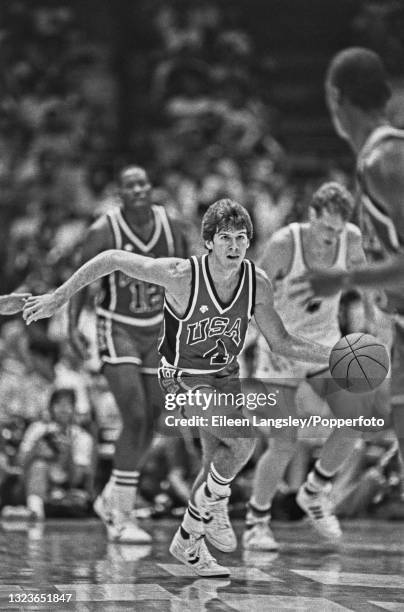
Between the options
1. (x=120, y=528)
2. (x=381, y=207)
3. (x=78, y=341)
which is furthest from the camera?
(x=78, y=341)

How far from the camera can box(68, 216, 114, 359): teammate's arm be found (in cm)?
770

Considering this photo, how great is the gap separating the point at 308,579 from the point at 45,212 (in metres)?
6.94

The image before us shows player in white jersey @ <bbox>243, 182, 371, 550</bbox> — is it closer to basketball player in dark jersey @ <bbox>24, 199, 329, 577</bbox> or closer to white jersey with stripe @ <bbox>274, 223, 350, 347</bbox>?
Answer: white jersey with stripe @ <bbox>274, 223, 350, 347</bbox>

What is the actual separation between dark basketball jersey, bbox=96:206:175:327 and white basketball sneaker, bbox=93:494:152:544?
1.10 metres

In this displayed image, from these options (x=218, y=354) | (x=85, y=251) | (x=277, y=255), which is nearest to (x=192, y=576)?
(x=218, y=354)

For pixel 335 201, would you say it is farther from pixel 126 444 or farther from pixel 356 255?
pixel 126 444

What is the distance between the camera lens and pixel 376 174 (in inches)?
206

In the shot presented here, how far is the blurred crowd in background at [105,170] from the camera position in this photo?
9148 millimetres

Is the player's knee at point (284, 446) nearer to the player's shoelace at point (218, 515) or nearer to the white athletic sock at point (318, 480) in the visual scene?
the white athletic sock at point (318, 480)

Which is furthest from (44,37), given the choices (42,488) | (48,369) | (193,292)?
(193,292)

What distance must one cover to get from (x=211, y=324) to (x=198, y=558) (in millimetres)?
1079

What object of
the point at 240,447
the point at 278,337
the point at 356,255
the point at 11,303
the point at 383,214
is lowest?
the point at 240,447

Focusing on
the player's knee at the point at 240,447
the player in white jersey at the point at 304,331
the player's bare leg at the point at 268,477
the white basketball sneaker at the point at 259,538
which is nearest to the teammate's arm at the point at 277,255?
the player in white jersey at the point at 304,331

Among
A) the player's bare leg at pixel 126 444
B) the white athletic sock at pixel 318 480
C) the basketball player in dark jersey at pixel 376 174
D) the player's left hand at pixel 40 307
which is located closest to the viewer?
the basketball player in dark jersey at pixel 376 174
